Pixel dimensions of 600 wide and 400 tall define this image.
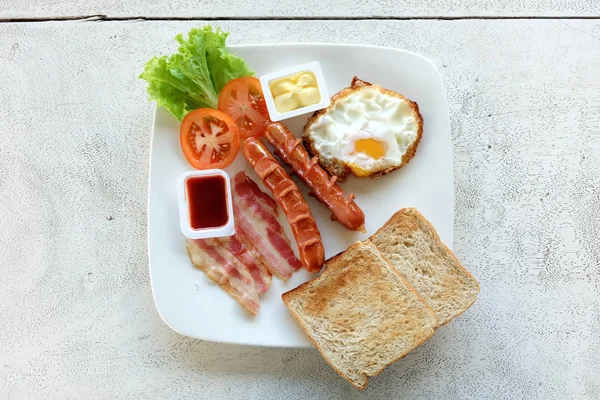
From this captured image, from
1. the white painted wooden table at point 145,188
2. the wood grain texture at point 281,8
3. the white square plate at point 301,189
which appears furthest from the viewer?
the wood grain texture at point 281,8

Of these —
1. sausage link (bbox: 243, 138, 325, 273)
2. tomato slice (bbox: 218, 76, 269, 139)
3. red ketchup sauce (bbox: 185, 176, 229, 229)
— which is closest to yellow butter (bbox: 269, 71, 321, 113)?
tomato slice (bbox: 218, 76, 269, 139)

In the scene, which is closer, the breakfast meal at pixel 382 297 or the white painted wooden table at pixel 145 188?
the breakfast meal at pixel 382 297

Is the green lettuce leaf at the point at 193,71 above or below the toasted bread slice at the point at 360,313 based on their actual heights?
above

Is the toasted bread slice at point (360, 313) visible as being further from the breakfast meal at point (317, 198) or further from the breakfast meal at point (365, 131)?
the breakfast meal at point (365, 131)

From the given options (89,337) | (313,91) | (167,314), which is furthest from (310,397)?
(313,91)

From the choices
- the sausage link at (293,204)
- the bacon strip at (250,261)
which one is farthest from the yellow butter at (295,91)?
the bacon strip at (250,261)

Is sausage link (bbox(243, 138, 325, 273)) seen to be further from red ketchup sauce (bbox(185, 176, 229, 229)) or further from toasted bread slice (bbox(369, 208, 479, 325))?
toasted bread slice (bbox(369, 208, 479, 325))

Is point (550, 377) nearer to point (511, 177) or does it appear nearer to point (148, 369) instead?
point (511, 177)
